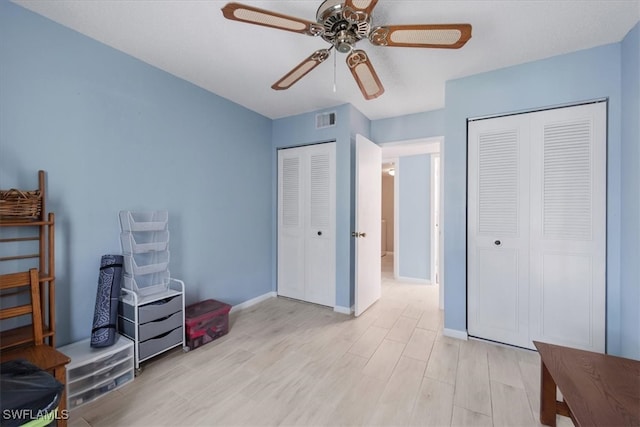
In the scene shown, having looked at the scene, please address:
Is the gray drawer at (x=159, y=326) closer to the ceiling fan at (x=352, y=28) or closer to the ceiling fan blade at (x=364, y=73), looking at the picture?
the ceiling fan at (x=352, y=28)

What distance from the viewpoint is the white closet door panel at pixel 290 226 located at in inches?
140

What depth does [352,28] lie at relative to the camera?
1.44 m

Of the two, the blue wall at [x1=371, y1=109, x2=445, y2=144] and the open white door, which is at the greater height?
the blue wall at [x1=371, y1=109, x2=445, y2=144]

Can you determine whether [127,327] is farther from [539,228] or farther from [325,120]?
[539,228]

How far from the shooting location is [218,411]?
5.39 feet

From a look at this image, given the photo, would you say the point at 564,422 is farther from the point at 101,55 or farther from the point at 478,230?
the point at 101,55

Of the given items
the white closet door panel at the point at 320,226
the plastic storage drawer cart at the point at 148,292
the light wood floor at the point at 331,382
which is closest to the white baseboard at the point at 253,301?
the light wood floor at the point at 331,382

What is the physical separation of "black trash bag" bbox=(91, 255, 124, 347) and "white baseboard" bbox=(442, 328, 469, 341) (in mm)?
2786

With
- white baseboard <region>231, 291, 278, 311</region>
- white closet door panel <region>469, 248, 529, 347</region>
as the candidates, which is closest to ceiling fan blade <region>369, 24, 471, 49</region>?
white closet door panel <region>469, 248, 529, 347</region>

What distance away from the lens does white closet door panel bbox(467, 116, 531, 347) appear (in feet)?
7.64

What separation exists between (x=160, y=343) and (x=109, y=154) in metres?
1.54

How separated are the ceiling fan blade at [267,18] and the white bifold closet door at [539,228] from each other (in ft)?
6.11

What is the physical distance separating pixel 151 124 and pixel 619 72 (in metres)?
3.78

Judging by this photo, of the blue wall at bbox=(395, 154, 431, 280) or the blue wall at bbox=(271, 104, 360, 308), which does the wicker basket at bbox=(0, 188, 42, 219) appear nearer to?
the blue wall at bbox=(271, 104, 360, 308)
